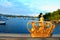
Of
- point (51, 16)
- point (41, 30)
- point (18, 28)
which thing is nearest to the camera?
point (41, 30)

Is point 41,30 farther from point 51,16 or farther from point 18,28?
point 51,16

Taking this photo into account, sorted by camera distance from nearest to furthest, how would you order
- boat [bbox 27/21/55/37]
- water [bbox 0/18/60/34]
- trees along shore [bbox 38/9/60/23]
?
boat [bbox 27/21/55/37] → water [bbox 0/18/60/34] → trees along shore [bbox 38/9/60/23]

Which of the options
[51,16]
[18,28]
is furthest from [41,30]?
[51,16]

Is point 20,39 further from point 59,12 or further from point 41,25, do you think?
point 59,12

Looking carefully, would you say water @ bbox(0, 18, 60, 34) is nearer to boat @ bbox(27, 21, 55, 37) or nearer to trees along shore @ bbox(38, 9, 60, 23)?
trees along shore @ bbox(38, 9, 60, 23)

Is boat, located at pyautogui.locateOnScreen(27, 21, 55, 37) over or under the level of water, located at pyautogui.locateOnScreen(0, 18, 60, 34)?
over

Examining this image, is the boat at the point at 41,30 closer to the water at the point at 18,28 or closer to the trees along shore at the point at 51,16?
the water at the point at 18,28

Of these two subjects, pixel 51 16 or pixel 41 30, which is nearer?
pixel 41 30

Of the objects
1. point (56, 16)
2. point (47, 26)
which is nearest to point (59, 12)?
point (56, 16)

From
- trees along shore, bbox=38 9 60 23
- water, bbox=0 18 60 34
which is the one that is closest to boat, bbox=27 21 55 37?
water, bbox=0 18 60 34

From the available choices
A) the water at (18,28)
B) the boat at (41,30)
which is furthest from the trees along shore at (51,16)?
the boat at (41,30)

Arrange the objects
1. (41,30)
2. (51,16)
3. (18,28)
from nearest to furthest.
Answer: (41,30) → (18,28) → (51,16)

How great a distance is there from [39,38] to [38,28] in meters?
0.37

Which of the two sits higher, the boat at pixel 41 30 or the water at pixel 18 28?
the boat at pixel 41 30
